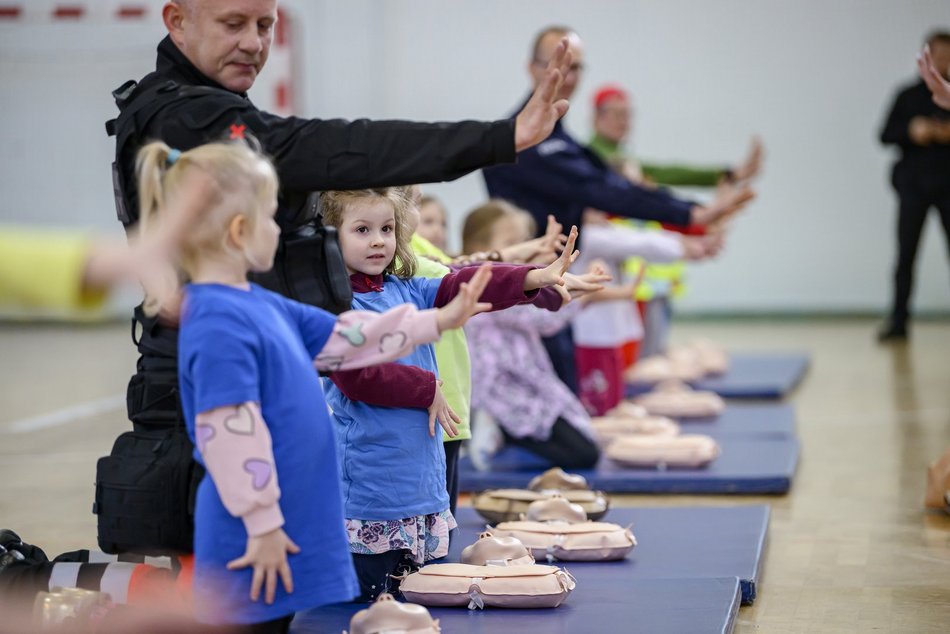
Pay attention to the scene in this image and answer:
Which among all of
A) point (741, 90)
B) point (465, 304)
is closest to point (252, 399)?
point (465, 304)

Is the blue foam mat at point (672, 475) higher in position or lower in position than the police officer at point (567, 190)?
lower

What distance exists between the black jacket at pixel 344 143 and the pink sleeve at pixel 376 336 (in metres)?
0.32

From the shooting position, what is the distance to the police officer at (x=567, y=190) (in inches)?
250

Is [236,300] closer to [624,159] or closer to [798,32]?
[624,159]

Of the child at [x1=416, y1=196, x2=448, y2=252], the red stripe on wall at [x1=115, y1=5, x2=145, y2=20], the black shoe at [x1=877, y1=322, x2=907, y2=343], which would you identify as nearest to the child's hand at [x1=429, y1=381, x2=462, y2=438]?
the child at [x1=416, y1=196, x2=448, y2=252]

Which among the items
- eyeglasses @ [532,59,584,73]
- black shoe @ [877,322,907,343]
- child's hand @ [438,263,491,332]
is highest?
eyeglasses @ [532,59,584,73]

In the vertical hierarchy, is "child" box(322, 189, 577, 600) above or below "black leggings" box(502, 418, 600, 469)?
above

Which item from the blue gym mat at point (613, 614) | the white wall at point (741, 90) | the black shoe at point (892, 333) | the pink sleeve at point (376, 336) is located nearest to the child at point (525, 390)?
the blue gym mat at point (613, 614)

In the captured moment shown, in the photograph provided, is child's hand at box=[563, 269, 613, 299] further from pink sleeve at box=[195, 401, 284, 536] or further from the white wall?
the white wall

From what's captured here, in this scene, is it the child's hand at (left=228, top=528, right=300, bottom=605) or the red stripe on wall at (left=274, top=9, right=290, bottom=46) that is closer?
the child's hand at (left=228, top=528, right=300, bottom=605)

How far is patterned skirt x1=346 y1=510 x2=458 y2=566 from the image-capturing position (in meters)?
3.57

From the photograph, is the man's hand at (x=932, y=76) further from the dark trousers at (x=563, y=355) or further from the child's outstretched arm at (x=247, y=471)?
the child's outstretched arm at (x=247, y=471)

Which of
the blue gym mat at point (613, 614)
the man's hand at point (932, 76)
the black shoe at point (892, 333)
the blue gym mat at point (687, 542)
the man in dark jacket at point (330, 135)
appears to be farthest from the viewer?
the black shoe at point (892, 333)

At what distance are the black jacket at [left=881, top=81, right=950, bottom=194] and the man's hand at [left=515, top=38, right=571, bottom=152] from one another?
→ 7.64 m
